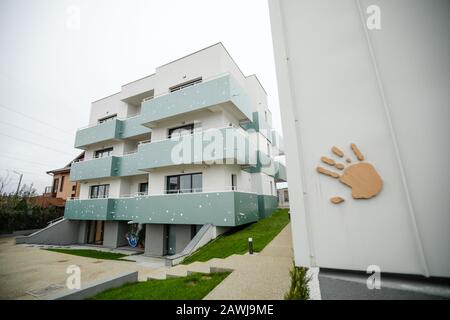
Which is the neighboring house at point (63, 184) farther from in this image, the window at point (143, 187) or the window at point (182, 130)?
the window at point (182, 130)

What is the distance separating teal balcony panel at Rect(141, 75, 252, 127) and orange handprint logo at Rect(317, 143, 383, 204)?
8546mm

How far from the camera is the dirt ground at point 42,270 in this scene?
735 centimetres

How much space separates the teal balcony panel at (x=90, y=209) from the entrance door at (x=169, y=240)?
539cm

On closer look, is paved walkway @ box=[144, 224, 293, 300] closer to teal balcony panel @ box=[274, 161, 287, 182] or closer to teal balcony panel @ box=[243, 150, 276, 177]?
teal balcony panel @ box=[243, 150, 276, 177]

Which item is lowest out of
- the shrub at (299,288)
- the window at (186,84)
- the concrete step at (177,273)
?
the concrete step at (177,273)

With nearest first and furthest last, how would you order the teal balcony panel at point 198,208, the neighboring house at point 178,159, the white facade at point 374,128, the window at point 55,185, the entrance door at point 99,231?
the white facade at point 374,128 → the teal balcony panel at point 198,208 → the neighboring house at point 178,159 → the entrance door at point 99,231 → the window at point 55,185

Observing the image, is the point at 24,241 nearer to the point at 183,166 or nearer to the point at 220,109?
the point at 183,166

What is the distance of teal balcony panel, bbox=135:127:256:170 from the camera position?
1123 centimetres

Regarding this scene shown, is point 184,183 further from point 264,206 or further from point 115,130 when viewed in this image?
point 115,130

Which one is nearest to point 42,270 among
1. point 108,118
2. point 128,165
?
point 128,165

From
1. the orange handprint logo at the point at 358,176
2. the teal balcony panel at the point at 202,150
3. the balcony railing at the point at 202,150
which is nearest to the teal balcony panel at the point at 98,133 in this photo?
the balcony railing at the point at 202,150

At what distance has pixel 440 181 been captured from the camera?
3.71m

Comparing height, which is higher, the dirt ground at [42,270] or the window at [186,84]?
the window at [186,84]
